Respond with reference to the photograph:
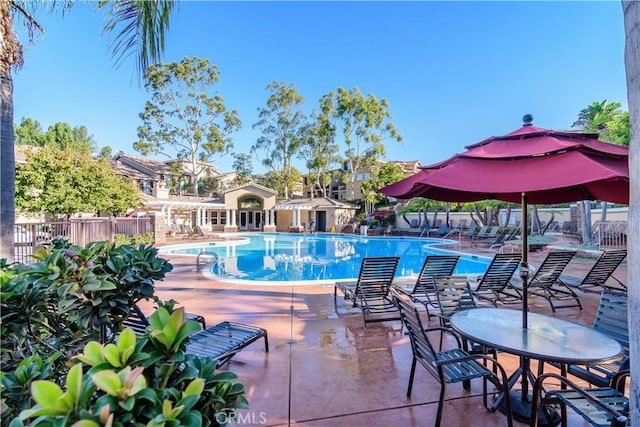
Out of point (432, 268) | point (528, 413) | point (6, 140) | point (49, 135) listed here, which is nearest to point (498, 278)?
point (432, 268)

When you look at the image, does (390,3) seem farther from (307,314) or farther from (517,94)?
(307,314)

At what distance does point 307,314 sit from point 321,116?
98.2 ft

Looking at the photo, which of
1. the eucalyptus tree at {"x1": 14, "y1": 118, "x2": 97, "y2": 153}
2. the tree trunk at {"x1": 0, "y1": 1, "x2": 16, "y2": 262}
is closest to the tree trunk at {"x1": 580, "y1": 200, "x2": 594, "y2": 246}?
the tree trunk at {"x1": 0, "y1": 1, "x2": 16, "y2": 262}

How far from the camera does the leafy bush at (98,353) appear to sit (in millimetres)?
983

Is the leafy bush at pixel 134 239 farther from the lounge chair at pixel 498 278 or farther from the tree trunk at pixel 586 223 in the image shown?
the tree trunk at pixel 586 223

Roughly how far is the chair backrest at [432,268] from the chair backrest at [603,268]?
2923 mm

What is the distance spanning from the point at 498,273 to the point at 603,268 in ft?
8.11

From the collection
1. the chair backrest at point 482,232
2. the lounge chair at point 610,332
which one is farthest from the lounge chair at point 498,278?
the chair backrest at point 482,232

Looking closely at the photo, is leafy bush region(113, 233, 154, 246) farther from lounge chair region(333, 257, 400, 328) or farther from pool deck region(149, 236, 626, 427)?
lounge chair region(333, 257, 400, 328)

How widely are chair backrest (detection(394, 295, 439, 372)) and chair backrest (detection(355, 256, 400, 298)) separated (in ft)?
8.35

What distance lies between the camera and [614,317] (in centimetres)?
344

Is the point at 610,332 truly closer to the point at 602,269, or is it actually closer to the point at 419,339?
the point at 419,339

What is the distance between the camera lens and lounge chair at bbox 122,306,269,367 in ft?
11.4

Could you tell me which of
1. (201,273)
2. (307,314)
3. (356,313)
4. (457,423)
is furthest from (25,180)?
(457,423)
